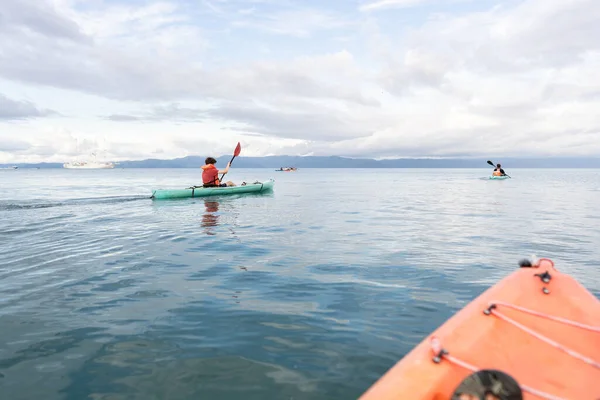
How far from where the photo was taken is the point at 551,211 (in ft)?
71.2

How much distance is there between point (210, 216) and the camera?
18.3 metres

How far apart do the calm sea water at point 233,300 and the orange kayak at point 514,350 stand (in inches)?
46.6

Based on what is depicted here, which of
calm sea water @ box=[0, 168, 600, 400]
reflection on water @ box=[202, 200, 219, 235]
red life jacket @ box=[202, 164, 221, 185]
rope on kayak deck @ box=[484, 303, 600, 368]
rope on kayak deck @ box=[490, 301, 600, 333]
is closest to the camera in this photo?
rope on kayak deck @ box=[484, 303, 600, 368]

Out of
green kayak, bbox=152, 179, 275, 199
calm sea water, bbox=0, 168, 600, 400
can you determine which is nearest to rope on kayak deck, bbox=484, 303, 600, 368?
calm sea water, bbox=0, 168, 600, 400

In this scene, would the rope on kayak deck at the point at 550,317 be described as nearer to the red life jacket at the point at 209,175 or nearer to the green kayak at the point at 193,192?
the green kayak at the point at 193,192

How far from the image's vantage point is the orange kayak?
3021 mm

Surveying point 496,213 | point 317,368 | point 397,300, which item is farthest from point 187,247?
point 496,213

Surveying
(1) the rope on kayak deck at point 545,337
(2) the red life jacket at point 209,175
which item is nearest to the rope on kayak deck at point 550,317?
(1) the rope on kayak deck at point 545,337

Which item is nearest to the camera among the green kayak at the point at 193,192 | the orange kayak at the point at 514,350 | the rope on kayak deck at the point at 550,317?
the orange kayak at the point at 514,350

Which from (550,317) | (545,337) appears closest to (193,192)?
(550,317)

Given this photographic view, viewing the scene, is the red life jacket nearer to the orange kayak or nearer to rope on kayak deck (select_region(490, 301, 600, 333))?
the orange kayak

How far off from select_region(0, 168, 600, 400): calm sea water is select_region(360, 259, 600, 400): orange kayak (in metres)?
1.18

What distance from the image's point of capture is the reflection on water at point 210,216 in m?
14.9

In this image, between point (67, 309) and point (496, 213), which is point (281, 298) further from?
point (496, 213)
